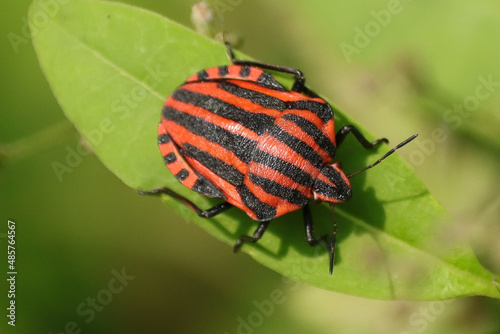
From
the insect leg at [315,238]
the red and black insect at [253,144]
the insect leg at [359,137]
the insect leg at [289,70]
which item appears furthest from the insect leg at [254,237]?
the insect leg at [289,70]

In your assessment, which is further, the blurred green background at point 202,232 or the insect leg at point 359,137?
the blurred green background at point 202,232

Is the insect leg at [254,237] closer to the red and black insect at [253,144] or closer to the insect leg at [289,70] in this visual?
the red and black insect at [253,144]

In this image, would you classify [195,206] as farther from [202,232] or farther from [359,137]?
[202,232]

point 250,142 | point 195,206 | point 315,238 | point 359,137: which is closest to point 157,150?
point 195,206

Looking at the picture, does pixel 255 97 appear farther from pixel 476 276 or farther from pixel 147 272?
pixel 147 272

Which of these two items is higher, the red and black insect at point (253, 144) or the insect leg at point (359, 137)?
the insect leg at point (359, 137)

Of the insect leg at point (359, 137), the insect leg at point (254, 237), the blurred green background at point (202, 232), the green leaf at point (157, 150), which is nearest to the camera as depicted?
the green leaf at point (157, 150)

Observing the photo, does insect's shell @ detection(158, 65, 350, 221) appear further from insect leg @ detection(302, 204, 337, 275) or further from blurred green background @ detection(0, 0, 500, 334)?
blurred green background @ detection(0, 0, 500, 334)
